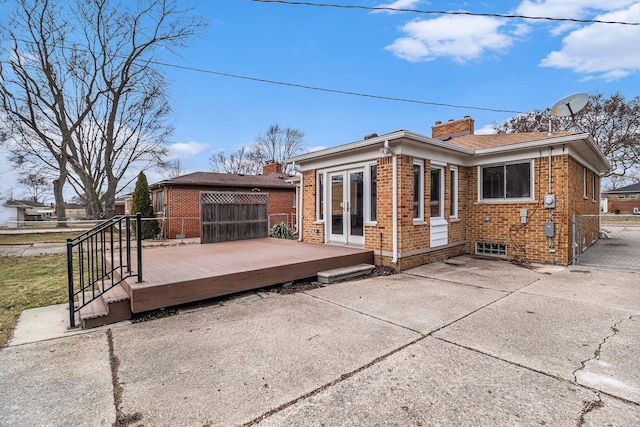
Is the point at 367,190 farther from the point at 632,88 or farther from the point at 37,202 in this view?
the point at 37,202

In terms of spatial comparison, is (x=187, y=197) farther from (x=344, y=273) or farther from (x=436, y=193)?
(x=436, y=193)

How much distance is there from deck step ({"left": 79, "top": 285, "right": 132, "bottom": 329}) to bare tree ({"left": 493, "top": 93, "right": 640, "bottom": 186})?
26.0 m

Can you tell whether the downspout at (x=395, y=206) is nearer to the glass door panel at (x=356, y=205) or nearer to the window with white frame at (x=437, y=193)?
the glass door panel at (x=356, y=205)

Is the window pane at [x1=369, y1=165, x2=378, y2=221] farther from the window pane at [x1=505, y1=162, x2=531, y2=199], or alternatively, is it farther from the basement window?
the window pane at [x1=505, y1=162, x2=531, y2=199]

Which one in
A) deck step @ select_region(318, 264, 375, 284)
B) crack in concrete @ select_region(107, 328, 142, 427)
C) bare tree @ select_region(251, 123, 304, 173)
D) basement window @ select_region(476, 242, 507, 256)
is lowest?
crack in concrete @ select_region(107, 328, 142, 427)

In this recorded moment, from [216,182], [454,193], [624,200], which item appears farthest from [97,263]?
[624,200]

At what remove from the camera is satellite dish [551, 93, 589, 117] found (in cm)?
742

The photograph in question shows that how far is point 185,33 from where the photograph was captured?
1767 cm

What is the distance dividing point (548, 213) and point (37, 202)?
6391 cm

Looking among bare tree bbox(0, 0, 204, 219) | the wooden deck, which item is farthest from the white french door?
bare tree bbox(0, 0, 204, 219)

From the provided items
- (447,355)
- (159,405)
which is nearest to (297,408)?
(159,405)

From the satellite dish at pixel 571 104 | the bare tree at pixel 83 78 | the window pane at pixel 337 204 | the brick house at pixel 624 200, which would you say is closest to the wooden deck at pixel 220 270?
the window pane at pixel 337 204

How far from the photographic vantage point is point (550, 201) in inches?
280

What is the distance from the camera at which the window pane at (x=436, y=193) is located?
303 inches
